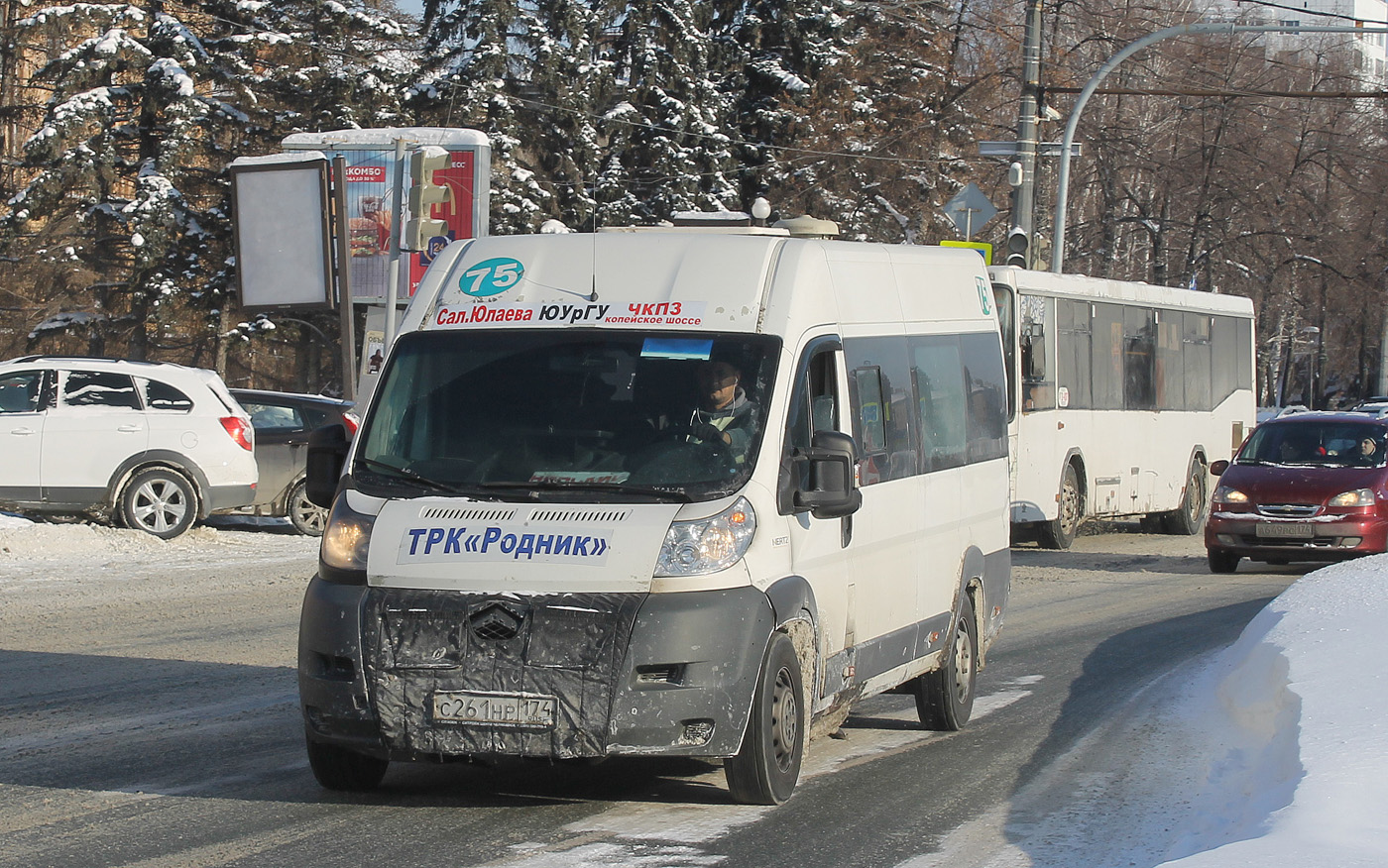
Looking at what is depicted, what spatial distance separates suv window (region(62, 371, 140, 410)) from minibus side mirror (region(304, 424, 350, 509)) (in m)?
11.6

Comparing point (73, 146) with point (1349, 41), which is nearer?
point (73, 146)

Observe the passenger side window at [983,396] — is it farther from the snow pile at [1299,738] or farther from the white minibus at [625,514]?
the snow pile at [1299,738]

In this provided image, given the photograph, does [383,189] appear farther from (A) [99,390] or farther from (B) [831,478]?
(B) [831,478]

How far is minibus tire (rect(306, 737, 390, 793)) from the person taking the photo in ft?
22.5

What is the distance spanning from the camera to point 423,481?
6863mm

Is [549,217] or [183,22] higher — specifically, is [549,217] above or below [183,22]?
below

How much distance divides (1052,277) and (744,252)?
49.9 ft

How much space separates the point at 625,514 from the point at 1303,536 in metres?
14.0

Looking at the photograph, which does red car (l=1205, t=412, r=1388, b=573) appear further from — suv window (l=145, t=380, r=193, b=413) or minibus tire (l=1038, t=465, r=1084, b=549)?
suv window (l=145, t=380, r=193, b=413)

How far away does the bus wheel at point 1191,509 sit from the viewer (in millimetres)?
25844

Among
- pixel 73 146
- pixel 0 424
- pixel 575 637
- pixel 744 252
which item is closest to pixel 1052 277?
pixel 0 424

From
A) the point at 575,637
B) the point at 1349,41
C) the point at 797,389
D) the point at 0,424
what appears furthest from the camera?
the point at 1349,41

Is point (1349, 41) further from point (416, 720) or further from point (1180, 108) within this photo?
point (416, 720)

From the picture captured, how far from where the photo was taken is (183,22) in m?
45.2
